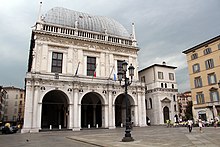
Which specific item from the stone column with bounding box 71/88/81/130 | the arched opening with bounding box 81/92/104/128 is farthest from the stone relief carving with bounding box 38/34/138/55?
the arched opening with bounding box 81/92/104/128

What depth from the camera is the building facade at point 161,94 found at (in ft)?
148

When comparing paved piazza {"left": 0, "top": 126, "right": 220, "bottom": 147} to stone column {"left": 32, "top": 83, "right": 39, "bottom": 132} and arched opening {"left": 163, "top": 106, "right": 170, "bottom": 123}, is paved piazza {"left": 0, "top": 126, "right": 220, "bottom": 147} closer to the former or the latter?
stone column {"left": 32, "top": 83, "right": 39, "bottom": 132}

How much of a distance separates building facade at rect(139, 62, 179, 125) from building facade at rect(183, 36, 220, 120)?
7.25 meters

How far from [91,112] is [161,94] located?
16654 millimetres

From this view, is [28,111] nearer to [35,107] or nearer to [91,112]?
[35,107]

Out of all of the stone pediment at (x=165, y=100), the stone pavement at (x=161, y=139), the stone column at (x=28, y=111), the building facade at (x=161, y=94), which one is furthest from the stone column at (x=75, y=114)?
the stone pediment at (x=165, y=100)

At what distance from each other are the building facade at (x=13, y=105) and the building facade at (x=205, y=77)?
218 ft

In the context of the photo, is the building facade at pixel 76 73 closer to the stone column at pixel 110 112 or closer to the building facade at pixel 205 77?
the stone column at pixel 110 112

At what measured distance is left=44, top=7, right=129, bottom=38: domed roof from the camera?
38.5 metres

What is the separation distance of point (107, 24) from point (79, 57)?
38.4ft

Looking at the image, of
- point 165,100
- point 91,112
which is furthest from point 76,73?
point 165,100

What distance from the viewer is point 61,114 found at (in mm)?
38812

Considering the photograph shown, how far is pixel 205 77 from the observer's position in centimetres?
3747

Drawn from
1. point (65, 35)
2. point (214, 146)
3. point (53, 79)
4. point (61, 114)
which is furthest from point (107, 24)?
point (214, 146)
